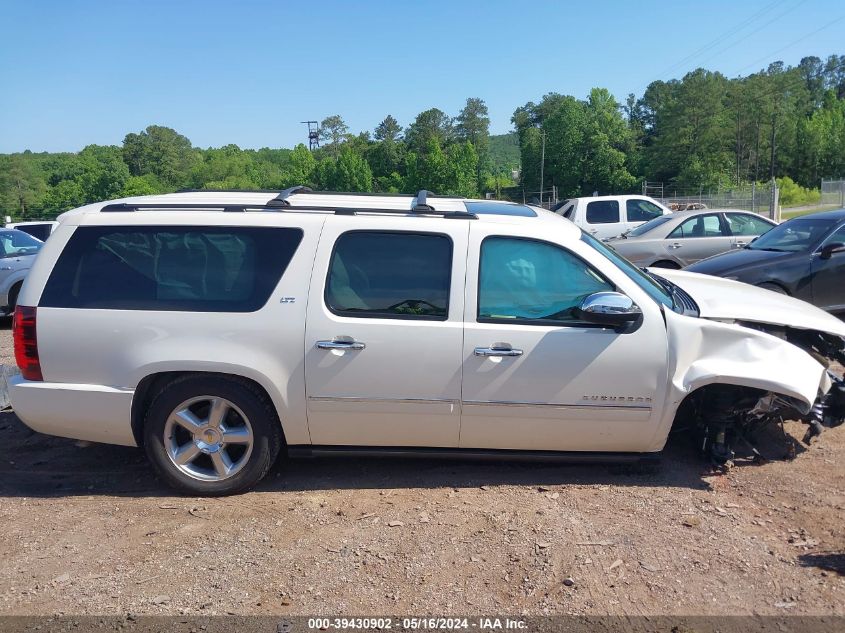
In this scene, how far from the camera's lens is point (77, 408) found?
162 inches

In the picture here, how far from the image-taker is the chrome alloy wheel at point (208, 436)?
13.4 ft

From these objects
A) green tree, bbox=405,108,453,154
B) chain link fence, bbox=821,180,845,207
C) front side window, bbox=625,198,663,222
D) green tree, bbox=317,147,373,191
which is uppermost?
green tree, bbox=405,108,453,154

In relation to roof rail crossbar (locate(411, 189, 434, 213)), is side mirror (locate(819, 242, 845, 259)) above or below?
below

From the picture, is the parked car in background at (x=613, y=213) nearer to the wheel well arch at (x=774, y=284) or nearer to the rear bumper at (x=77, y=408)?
the wheel well arch at (x=774, y=284)

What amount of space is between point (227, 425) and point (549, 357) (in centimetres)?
202

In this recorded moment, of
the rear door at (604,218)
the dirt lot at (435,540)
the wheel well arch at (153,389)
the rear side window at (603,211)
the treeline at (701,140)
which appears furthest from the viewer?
the treeline at (701,140)

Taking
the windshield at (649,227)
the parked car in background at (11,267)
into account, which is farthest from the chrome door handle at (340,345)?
the windshield at (649,227)

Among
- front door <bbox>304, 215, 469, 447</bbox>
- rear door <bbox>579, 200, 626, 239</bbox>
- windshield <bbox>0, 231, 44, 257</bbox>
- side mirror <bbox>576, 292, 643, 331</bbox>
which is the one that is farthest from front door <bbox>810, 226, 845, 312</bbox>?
windshield <bbox>0, 231, 44, 257</bbox>

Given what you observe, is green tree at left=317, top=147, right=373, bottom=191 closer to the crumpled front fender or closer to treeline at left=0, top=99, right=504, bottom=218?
treeline at left=0, top=99, right=504, bottom=218

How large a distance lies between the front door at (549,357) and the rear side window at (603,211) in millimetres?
13185

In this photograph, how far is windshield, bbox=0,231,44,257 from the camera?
11.1 meters

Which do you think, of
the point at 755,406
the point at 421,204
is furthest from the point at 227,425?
the point at 755,406

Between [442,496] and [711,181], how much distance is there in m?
70.1

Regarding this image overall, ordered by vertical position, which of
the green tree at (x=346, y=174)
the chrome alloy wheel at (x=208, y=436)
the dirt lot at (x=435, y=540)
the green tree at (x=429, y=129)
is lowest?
the dirt lot at (x=435, y=540)
